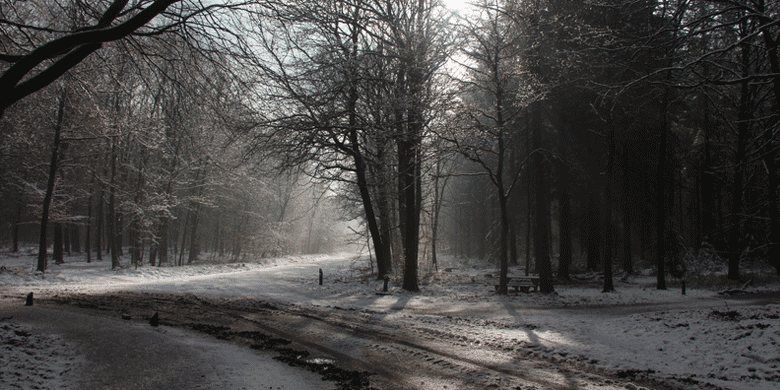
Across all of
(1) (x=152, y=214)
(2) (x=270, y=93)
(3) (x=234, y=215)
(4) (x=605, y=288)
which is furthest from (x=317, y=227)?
(2) (x=270, y=93)

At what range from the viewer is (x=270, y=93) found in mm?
A: 8250

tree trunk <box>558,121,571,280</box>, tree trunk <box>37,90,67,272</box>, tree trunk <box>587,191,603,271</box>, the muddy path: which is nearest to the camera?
the muddy path

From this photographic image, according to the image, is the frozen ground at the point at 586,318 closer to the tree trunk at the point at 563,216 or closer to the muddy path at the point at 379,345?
the muddy path at the point at 379,345

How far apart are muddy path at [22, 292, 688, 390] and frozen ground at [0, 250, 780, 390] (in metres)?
0.13

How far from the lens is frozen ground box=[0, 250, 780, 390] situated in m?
6.26

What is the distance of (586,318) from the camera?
10.3 m

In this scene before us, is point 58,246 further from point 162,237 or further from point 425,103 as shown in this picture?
point 425,103

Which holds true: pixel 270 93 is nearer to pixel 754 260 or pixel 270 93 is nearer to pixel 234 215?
pixel 754 260

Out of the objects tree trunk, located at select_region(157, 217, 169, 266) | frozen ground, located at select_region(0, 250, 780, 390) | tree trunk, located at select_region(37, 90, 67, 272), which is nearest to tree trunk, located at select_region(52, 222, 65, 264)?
tree trunk, located at select_region(157, 217, 169, 266)

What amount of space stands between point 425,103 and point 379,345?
25.9 ft

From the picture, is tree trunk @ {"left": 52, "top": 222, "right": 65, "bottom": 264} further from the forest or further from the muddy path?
the muddy path

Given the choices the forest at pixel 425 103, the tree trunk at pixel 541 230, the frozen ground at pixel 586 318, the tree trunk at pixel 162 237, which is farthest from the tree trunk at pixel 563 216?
the tree trunk at pixel 162 237

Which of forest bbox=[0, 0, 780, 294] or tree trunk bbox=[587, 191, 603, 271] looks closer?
forest bbox=[0, 0, 780, 294]

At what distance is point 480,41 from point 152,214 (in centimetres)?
2078
